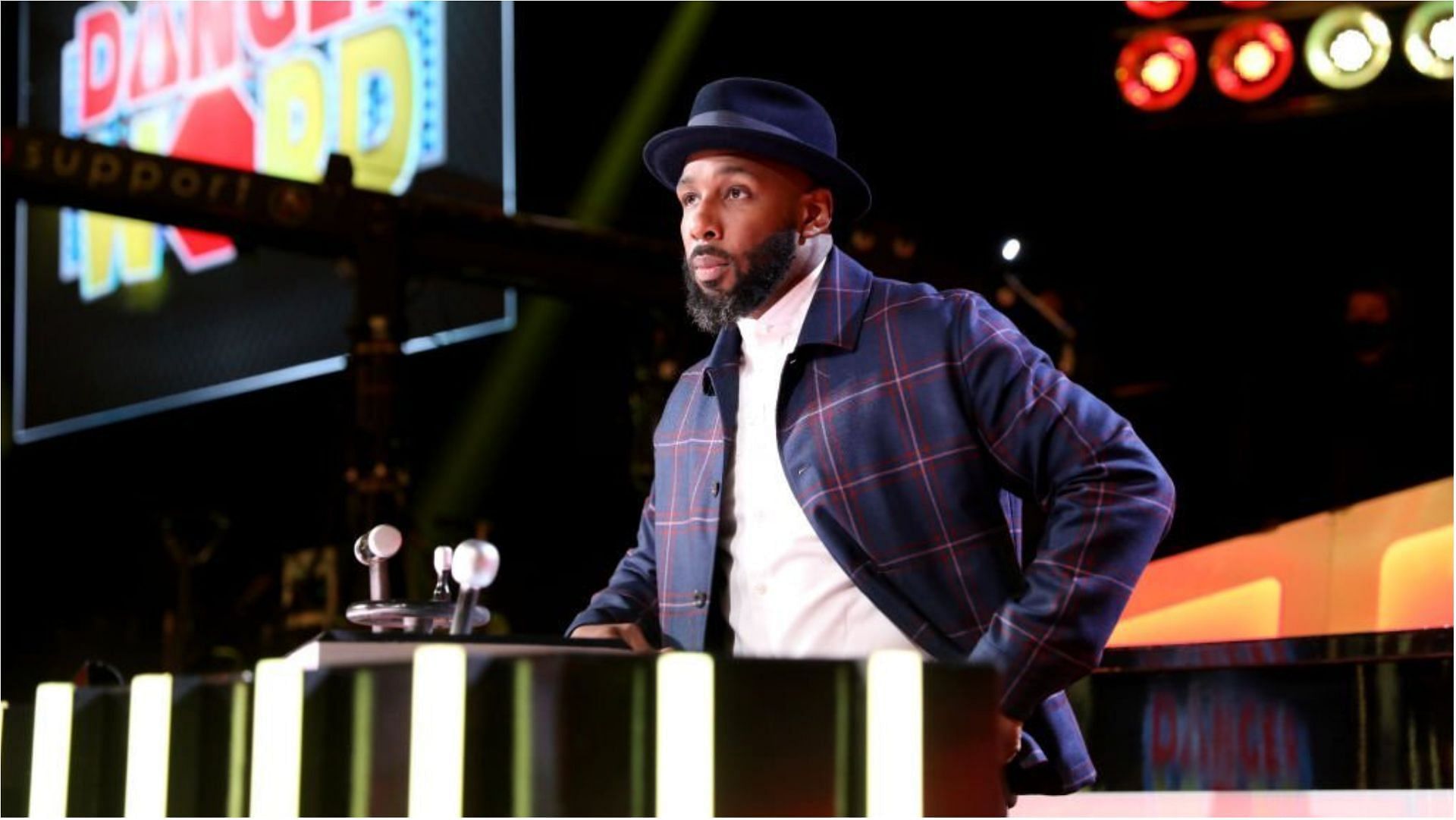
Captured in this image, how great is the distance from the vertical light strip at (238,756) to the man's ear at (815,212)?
3.52 ft

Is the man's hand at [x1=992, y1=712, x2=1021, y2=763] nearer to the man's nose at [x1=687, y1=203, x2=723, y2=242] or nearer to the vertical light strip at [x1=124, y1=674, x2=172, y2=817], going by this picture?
the man's nose at [x1=687, y1=203, x2=723, y2=242]

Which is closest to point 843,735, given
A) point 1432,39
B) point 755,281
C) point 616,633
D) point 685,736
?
point 685,736

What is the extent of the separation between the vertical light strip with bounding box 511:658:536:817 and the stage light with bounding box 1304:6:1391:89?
187 inches

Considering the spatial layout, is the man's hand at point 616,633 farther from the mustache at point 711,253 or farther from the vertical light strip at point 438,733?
the vertical light strip at point 438,733

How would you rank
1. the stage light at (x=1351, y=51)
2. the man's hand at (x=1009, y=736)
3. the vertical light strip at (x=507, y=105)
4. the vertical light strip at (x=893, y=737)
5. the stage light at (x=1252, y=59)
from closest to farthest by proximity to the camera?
1. the vertical light strip at (x=893, y=737)
2. the man's hand at (x=1009, y=736)
3. the stage light at (x=1351, y=51)
4. the stage light at (x=1252, y=59)
5. the vertical light strip at (x=507, y=105)

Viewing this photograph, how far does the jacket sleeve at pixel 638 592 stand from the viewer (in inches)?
114

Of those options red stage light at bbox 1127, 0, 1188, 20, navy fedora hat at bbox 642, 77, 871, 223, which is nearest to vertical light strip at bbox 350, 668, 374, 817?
navy fedora hat at bbox 642, 77, 871, 223

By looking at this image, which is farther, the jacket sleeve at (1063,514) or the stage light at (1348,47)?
the stage light at (1348,47)

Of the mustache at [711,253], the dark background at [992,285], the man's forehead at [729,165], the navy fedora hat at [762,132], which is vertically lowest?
the mustache at [711,253]

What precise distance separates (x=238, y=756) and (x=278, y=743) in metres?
0.11

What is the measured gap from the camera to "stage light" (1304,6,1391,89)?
5996mm

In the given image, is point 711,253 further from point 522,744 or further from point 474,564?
point 522,744

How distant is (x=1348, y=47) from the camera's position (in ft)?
19.7

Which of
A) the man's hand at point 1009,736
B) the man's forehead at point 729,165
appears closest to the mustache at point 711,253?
the man's forehead at point 729,165
